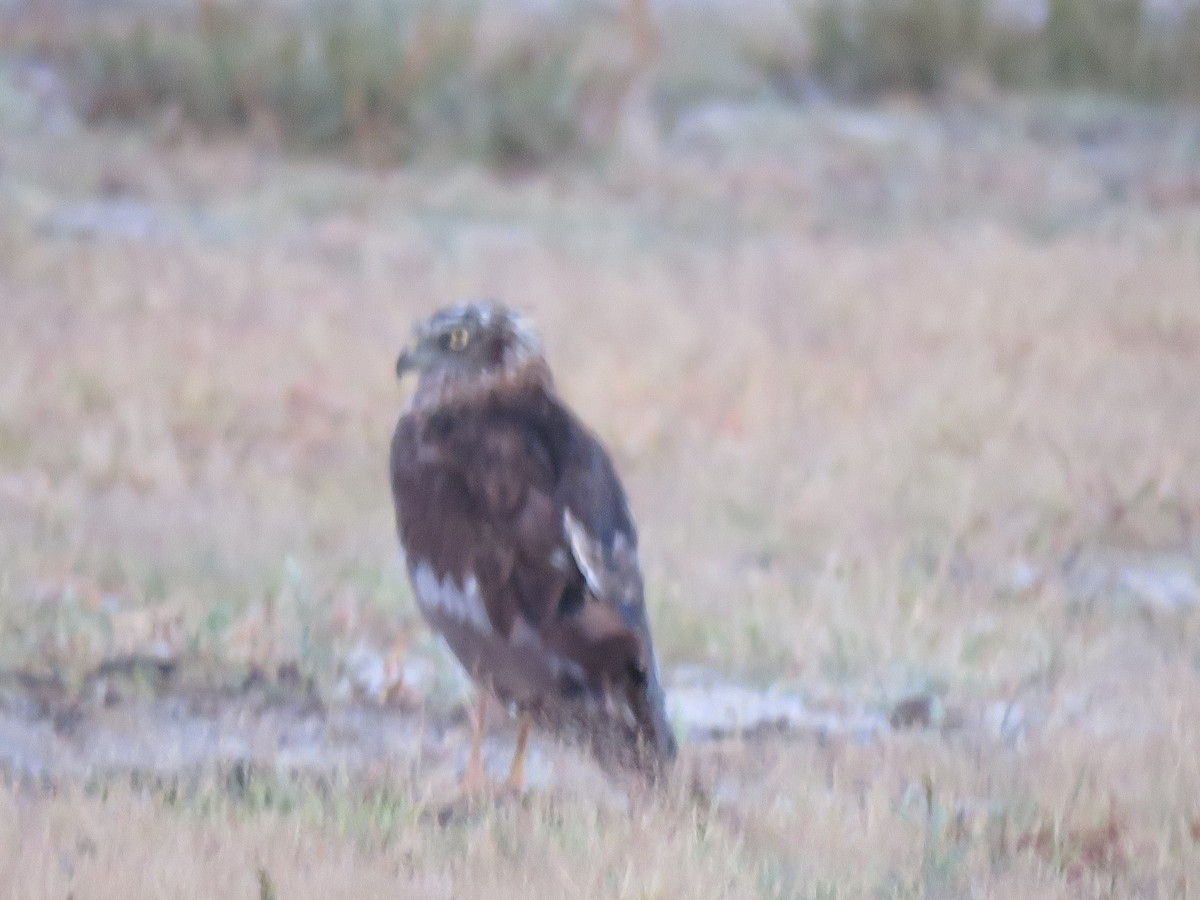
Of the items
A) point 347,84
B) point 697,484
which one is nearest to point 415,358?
point 697,484

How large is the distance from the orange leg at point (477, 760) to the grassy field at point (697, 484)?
12 cm

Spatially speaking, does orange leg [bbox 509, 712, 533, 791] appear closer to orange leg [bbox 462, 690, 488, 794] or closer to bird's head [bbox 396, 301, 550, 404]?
orange leg [bbox 462, 690, 488, 794]

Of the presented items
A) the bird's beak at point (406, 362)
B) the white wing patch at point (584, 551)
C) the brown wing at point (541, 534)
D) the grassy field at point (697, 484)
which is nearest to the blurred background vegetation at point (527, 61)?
the grassy field at point (697, 484)

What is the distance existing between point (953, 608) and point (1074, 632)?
37 cm

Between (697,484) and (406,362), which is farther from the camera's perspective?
(697,484)

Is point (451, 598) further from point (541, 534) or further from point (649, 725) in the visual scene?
point (649, 725)

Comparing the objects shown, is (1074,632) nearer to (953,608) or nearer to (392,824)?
(953,608)

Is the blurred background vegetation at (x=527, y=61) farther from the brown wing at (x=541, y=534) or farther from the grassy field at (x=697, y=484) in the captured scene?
the brown wing at (x=541, y=534)

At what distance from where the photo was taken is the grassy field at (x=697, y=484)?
395 centimetres

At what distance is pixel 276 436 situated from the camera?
7.97 meters

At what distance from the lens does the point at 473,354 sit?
5023mm

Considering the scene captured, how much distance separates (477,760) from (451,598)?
37cm

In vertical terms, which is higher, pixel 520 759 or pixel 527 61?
pixel 527 61

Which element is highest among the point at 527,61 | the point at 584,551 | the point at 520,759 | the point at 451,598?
the point at 527,61
